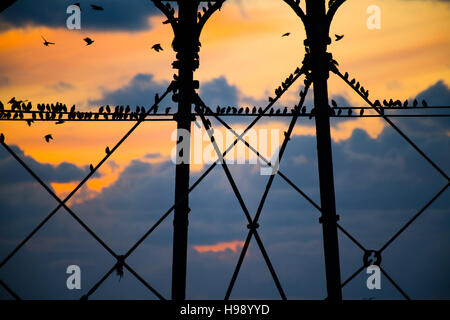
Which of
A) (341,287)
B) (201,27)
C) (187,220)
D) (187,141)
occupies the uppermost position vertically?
(201,27)

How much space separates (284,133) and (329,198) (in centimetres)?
112

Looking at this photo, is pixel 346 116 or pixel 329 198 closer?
pixel 329 198

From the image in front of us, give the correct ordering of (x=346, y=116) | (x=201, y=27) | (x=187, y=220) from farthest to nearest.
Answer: (x=346, y=116), (x=201, y=27), (x=187, y=220)

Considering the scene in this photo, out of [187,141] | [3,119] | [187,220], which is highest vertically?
[3,119]

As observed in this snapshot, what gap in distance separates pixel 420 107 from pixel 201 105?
3.61 meters

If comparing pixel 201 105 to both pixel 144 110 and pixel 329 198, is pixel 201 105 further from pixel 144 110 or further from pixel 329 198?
pixel 329 198
